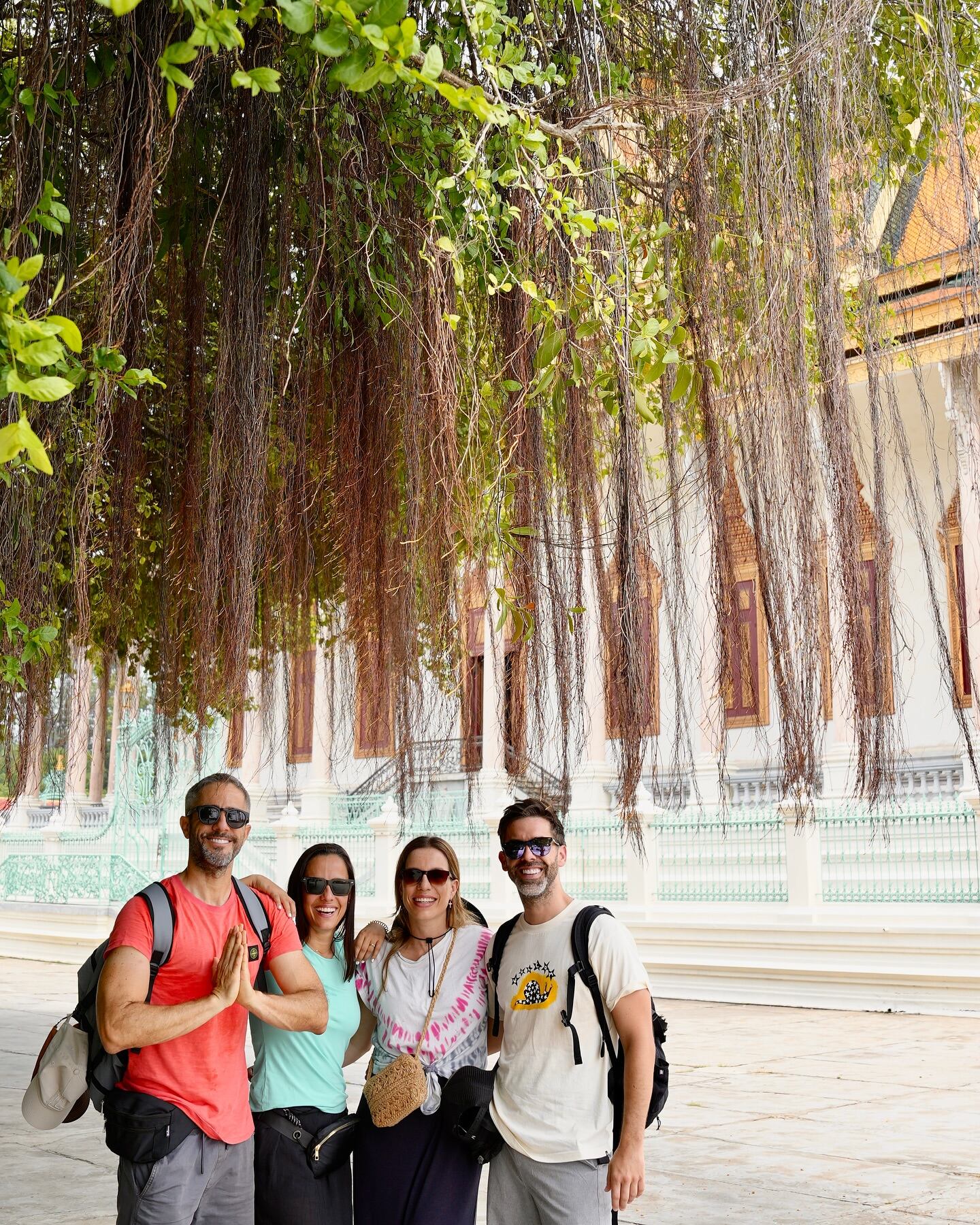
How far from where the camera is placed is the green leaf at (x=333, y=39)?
1.64 metres

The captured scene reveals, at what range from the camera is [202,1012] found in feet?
8.02

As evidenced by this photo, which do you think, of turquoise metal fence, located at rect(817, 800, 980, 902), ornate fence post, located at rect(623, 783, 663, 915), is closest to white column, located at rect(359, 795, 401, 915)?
ornate fence post, located at rect(623, 783, 663, 915)

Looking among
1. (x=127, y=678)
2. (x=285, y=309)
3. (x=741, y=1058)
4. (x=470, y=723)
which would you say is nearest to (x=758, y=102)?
(x=285, y=309)

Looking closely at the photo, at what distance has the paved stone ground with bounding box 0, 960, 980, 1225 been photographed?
502cm

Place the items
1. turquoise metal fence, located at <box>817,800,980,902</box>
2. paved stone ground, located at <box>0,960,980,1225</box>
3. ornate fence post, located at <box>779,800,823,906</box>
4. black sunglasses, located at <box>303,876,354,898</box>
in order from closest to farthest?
black sunglasses, located at <box>303,876,354,898</box>
paved stone ground, located at <box>0,960,980,1225</box>
turquoise metal fence, located at <box>817,800,980,902</box>
ornate fence post, located at <box>779,800,823,906</box>

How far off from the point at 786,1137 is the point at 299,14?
19.7 feet

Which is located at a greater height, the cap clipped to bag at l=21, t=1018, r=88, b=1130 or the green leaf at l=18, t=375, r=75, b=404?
the green leaf at l=18, t=375, r=75, b=404

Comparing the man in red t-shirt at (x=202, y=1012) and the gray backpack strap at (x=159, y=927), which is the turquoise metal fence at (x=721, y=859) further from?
the gray backpack strap at (x=159, y=927)

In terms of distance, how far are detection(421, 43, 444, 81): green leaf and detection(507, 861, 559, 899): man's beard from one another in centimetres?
156

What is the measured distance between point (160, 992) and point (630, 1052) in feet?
3.13

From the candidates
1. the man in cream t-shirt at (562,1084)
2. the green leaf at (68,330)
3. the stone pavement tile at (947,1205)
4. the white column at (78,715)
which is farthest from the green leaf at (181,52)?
the stone pavement tile at (947,1205)

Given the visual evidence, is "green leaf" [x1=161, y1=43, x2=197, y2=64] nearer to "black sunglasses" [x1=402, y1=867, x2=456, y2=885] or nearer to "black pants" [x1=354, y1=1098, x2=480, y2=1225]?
"black sunglasses" [x1=402, y1=867, x2=456, y2=885]

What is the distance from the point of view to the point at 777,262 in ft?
8.05

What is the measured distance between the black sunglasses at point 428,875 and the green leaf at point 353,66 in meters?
1.67
